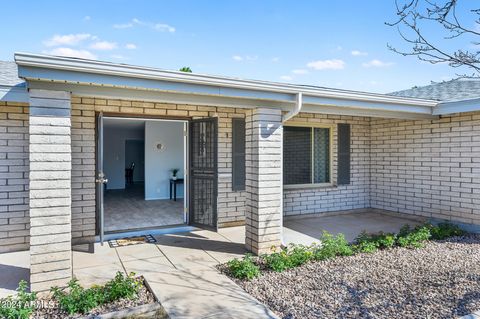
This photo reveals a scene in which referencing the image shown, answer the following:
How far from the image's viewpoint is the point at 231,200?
19.5 ft

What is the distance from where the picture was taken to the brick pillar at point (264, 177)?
4.38 metres

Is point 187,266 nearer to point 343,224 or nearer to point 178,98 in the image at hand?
point 178,98

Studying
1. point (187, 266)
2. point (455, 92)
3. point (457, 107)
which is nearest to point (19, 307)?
point (187, 266)

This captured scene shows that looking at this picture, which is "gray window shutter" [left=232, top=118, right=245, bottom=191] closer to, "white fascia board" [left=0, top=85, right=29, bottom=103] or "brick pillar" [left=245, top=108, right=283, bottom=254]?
"brick pillar" [left=245, top=108, right=283, bottom=254]

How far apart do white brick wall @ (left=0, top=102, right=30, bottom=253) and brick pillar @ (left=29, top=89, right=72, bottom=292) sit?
5.56 feet

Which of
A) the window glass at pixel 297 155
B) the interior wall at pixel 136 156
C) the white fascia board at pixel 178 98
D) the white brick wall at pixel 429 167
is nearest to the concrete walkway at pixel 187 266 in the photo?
the white brick wall at pixel 429 167

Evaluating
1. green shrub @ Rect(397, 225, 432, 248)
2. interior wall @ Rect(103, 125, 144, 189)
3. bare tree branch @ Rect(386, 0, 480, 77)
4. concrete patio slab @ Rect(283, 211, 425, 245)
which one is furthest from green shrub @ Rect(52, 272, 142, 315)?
interior wall @ Rect(103, 125, 144, 189)

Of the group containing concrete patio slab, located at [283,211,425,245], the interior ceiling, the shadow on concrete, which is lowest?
the shadow on concrete

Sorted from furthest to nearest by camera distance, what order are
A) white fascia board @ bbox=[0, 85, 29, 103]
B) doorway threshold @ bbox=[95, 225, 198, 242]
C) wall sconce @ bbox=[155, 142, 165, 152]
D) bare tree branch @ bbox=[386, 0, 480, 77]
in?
wall sconce @ bbox=[155, 142, 165, 152] → doorway threshold @ bbox=[95, 225, 198, 242] → white fascia board @ bbox=[0, 85, 29, 103] → bare tree branch @ bbox=[386, 0, 480, 77]

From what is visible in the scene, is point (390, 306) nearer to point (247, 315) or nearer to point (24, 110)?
point (247, 315)

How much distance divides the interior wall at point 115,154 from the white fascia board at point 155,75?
961 cm

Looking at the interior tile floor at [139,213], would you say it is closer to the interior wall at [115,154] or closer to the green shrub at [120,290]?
the green shrub at [120,290]

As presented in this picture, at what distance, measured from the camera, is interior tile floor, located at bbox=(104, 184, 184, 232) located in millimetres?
6018

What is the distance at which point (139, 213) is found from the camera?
23.3 feet
